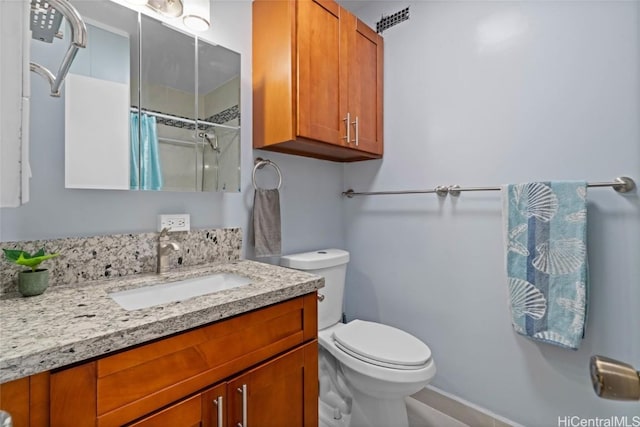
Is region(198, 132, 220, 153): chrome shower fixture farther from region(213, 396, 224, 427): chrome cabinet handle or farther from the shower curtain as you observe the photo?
region(213, 396, 224, 427): chrome cabinet handle

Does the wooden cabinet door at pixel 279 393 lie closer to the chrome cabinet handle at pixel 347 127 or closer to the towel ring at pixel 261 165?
the towel ring at pixel 261 165

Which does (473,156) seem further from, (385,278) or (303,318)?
(303,318)

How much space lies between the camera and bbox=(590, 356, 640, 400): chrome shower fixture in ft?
1.31

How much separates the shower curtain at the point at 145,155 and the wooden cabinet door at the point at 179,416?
2.51 ft

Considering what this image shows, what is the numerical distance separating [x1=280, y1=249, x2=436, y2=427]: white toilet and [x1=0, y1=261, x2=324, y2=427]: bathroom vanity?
30 cm

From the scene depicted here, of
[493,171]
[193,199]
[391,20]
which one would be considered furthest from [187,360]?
[391,20]

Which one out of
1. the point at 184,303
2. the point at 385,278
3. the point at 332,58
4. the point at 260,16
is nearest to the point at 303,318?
the point at 184,303

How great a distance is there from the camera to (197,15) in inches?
46.9

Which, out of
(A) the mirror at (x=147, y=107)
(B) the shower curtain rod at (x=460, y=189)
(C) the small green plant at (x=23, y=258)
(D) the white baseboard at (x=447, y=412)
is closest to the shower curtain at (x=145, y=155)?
(A) the mirror at (x=147, y=107)

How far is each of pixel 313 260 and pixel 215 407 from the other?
2.74 feet

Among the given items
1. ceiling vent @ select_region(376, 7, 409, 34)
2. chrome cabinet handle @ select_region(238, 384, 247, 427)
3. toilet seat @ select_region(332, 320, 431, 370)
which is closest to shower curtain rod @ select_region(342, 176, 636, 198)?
toilet seat @ select_region(332, 320, 431, 370)

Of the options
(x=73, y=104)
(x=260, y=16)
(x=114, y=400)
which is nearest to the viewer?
(x=114, y=400)

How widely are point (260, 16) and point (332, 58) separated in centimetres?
40

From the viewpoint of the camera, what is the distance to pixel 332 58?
4.76 feet
